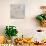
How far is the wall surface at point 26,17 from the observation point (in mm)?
2867

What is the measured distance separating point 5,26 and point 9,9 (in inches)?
11.4

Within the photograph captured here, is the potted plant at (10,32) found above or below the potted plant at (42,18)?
below

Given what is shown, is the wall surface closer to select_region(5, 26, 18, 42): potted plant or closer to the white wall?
the white wall

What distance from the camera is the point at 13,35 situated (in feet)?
8.97

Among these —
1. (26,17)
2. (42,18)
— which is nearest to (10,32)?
(26,17)

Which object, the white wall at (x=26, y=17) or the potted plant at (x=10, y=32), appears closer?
the potted plant at (x=10, y=32)

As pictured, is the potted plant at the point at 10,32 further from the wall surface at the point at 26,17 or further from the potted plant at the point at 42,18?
the potted plant at the point at 42,18

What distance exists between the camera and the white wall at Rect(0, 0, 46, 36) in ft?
9.41

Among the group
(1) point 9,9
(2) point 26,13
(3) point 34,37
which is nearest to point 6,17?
(1) point 9,9

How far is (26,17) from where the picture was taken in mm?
2877

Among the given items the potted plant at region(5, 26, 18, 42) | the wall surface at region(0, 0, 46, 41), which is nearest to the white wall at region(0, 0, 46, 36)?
the wall surface at region(0, 0, 46, 41)

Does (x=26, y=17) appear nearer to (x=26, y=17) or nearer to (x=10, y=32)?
(x=26, y=17)

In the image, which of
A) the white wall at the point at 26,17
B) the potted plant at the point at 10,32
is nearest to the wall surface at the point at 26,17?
the white wall at the point at 26,17

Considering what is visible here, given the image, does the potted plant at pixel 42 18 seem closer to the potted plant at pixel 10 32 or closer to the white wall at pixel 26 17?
the white wall at pixel 26 17
